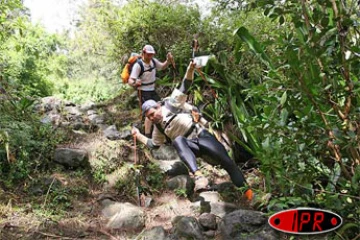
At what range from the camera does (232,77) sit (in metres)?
4.65

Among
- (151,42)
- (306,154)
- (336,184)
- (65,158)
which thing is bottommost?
(65,158)

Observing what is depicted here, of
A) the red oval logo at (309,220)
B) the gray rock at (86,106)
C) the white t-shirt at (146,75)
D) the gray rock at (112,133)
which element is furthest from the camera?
the gray rock at (86,106)

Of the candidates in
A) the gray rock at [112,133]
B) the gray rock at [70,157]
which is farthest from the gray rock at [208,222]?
the gray rock at [112,133]

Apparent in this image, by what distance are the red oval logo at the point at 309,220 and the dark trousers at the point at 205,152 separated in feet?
6.66

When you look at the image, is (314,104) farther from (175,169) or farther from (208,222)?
(175,169)

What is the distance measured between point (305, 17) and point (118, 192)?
3088mm

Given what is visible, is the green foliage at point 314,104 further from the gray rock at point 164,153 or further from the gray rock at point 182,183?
the gray rock at point 164,153

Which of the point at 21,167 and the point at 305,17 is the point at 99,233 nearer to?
the point at 21,167

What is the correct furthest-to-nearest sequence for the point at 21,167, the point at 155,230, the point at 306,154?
the point at 21,167 < the point at 155,230 < the point at 306,154

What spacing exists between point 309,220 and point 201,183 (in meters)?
2.51

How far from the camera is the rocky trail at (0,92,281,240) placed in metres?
3.37

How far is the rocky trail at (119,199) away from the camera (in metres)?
3.37

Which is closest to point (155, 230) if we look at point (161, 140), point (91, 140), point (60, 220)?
point (60, 220)

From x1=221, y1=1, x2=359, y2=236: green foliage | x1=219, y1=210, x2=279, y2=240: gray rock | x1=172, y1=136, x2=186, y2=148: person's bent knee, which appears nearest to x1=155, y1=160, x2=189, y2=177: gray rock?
x1=172, y1=136, x2=186, y2=148: person's bent knee
